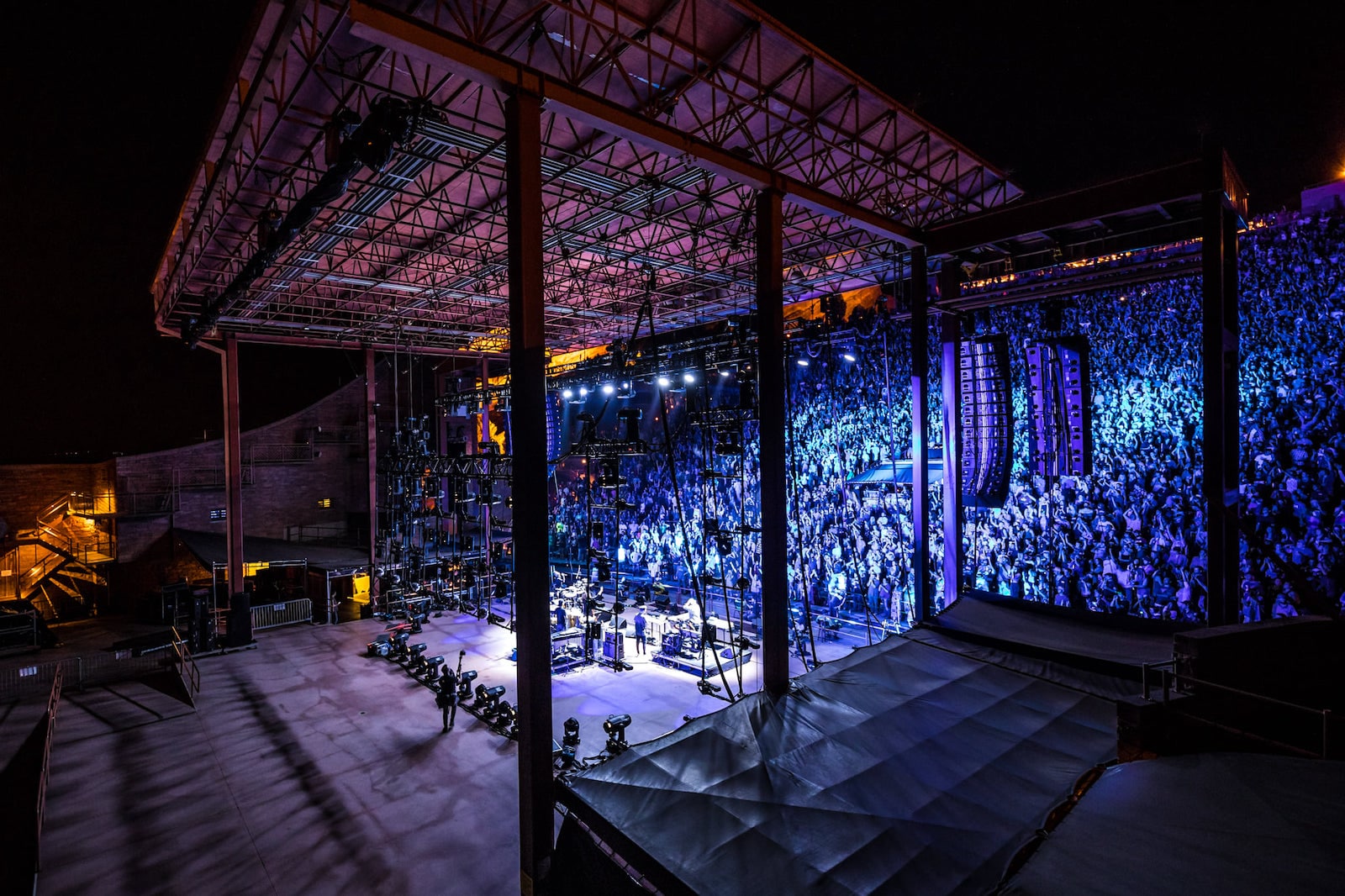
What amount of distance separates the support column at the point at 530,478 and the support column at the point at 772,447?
2697mm

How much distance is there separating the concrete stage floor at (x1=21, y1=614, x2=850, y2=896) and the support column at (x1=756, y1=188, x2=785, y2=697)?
2.89 metres

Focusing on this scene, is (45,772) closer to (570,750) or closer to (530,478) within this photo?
(570,750)

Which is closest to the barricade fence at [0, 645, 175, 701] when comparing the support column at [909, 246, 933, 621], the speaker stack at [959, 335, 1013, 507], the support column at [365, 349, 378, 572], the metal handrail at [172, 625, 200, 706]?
the metal handrail at [172, 625, 200, 706]

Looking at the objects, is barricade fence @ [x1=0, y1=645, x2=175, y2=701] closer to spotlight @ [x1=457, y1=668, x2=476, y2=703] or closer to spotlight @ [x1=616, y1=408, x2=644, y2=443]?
spotlight @ [x1=457, y1=668, x2=476, y2=703]

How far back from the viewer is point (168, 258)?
1145 cm

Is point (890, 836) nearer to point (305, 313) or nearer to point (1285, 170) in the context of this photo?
point (1285, 170)

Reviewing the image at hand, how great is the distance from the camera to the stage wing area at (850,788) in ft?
10.8

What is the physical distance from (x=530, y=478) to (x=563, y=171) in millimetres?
5061

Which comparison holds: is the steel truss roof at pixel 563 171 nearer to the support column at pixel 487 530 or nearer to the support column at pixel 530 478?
the support column at pixel 530 478

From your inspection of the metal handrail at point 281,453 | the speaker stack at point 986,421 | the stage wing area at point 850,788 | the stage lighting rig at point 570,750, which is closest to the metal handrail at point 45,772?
the stage lighting rig at point 570,750

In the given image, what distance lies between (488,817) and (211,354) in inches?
681

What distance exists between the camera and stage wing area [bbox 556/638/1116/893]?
3297 mm

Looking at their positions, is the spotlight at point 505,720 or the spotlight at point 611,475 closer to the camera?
the spotlight at point 505,720

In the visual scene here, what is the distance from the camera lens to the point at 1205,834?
2.88 metres
